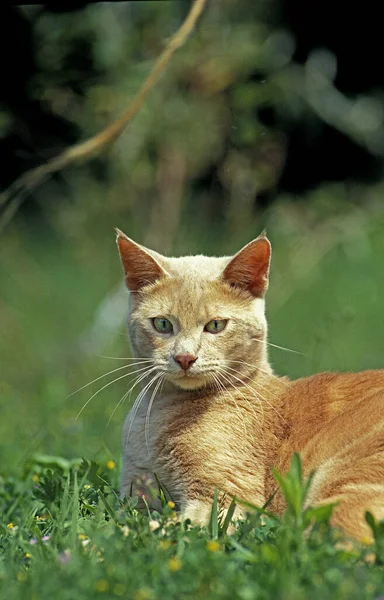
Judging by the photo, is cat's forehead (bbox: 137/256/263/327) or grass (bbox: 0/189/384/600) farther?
cat's forehead (bbox: 137/256/263/327)

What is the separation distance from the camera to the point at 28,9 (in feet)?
19.2

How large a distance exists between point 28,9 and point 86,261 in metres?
2.22

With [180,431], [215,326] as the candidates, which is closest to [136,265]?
[215,326]

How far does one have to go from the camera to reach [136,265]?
131 inches

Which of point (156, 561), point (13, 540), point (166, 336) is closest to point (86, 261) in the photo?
point (166, 336)

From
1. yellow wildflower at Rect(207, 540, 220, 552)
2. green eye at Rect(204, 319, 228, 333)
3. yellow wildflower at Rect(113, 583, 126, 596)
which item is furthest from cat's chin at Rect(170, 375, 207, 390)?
yellow wildflower at Rect(113, 583, 126, 596)

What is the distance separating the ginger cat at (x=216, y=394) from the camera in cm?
302

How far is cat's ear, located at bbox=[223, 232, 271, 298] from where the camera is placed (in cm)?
319

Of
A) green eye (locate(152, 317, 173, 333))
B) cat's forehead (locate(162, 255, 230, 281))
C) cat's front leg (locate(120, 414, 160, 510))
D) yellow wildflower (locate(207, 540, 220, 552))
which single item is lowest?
cat's front leg (locate(120, 414, 160, 510))

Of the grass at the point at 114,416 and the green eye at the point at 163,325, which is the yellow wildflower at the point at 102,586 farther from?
the green eye at the point at 163,325

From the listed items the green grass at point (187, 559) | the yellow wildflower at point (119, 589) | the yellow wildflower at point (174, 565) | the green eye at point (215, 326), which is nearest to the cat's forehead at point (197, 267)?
the green eye at point (215, 326)

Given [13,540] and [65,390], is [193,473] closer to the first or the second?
[13,540]

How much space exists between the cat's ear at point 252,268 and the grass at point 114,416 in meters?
0.86

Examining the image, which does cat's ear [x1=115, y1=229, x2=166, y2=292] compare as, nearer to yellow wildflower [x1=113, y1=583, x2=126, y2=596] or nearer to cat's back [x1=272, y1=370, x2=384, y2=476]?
cat's back [x1=272, y1=370, x2=384, y2=476]
